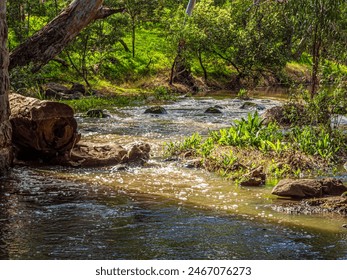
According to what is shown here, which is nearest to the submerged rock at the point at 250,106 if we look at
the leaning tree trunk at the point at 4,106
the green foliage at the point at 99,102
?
the green foliage at the point at 99,102

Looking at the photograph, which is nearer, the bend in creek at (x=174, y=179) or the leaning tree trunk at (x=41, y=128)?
the bend in creek at (x=174, y=179)

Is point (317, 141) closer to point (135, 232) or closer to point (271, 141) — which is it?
point (271, 141)

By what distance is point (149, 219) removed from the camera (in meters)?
7.18

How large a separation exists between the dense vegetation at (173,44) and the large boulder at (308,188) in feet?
45.6

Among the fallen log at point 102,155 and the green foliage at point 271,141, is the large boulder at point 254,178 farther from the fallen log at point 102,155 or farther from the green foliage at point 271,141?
the fallen log at point 102,155

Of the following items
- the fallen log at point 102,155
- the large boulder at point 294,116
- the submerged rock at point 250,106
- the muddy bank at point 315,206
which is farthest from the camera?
the submerged rock at point 250,106

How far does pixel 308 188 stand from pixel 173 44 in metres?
21.0

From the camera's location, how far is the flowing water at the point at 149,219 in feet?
19.6

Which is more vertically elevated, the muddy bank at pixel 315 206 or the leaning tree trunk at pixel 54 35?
the leaning tree trunk at pixel 54 35

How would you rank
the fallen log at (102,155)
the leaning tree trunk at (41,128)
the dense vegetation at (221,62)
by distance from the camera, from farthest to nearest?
the dense vegetation at (221,62) < the fallen log at (102,155) < the leaning tree trunk at (41,128)

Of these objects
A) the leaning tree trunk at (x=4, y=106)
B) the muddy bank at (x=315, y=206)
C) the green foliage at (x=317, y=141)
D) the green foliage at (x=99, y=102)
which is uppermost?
the leaning tree trunk at (x=4, y=106)

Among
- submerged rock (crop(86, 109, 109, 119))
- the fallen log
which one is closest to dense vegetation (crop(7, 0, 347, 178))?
the fallen log

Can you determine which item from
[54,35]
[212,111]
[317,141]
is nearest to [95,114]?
[54,35]
